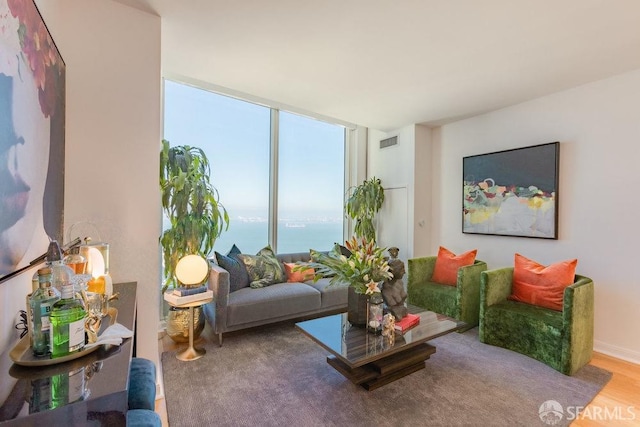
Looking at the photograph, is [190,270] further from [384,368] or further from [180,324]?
[384,368]

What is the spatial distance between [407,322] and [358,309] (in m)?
0.39

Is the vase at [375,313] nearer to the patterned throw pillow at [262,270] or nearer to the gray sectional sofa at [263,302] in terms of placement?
the gray sectional sofa at [263,302]

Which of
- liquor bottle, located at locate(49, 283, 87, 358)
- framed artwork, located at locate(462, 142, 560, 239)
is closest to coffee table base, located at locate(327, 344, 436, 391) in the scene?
liquor bottle, located at locate(49, 283, 87, 358)

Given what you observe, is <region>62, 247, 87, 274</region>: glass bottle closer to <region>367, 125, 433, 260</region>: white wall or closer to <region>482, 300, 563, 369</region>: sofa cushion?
<region>482, 300, 563, 369</region>: sofa cushion

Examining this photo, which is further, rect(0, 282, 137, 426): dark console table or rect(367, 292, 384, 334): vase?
rect(367, 292, 384, 334): vase

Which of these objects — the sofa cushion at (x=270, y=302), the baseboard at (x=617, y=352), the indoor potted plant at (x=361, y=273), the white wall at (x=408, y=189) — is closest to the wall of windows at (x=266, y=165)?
the white wall at (x=408, y=189)

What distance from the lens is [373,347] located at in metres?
1.97

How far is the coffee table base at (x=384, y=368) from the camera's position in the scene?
2119 millimetres

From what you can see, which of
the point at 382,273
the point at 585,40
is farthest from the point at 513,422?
the point at 585,40

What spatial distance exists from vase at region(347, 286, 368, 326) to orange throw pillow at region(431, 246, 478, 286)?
171 cm

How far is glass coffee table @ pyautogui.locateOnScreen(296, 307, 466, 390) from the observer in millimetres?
1923

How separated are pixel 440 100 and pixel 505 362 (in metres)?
2.79

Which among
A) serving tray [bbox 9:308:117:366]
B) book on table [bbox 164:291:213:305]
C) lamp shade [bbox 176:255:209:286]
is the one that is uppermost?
serving tray [bbox 9:308:117:366]

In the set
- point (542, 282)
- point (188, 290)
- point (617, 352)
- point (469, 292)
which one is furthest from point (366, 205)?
point (617, 352)
